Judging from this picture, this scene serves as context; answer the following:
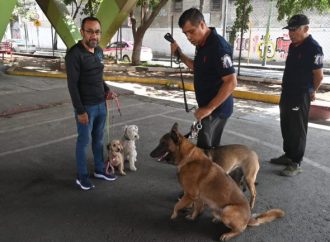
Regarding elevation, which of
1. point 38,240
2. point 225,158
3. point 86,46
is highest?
point 86,46

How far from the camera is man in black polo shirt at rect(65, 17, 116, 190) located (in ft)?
12.9

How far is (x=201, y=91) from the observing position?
Result: 151 inches

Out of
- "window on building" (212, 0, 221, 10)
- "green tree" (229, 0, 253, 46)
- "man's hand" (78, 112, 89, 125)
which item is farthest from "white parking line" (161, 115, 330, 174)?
"window on building" (212, 0, 221, 10)

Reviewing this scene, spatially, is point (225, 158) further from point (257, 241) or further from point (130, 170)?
point (130, 170)

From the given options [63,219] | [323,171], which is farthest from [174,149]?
[323,171]

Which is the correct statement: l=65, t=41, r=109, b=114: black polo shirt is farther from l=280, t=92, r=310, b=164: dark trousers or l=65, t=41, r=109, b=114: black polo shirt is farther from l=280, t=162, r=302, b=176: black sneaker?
l=280, t=162, r=302, b=176: black sneaker

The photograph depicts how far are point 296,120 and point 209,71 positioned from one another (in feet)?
6.46

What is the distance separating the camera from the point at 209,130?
3896mm

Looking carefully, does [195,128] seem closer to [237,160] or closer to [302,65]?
[237,160]

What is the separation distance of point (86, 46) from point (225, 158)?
2063 mm

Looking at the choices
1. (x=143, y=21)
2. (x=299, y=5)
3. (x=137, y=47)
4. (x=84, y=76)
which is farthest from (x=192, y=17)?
(x=143, y=21)

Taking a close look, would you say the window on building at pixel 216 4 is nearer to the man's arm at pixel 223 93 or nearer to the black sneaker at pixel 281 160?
the black sneaker at pixel 281 160

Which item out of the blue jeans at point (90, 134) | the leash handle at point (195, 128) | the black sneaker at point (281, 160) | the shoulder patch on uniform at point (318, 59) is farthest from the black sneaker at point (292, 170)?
the blue jeans at point (90, 134)

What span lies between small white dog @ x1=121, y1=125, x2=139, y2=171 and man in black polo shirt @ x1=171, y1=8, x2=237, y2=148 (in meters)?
1.26
